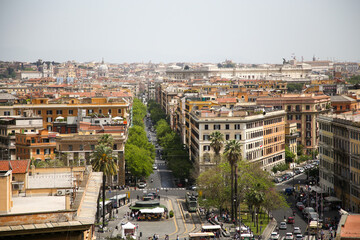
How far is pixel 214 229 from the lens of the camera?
6594cm

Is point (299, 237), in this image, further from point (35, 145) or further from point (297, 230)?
point (35, 145)

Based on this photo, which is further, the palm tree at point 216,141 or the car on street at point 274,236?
the palm tree at point 216,141

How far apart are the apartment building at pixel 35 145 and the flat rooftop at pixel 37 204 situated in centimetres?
6112

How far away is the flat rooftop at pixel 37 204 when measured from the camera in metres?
21.8

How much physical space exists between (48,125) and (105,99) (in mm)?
20328

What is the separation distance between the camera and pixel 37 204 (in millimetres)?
23875

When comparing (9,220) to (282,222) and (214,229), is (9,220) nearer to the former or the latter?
(214,229)

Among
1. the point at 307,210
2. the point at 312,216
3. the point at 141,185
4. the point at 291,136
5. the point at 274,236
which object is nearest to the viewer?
the point at 274,236

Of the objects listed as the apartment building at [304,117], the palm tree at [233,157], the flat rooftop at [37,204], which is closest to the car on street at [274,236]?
the palm tree at [233,157]

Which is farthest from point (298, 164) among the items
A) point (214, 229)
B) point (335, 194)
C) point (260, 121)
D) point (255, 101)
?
point (214, 229)

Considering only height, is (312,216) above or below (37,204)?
below

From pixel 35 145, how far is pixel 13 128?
8334 mm

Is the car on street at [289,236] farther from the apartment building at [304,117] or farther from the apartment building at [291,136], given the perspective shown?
the apartment building at [304,117]

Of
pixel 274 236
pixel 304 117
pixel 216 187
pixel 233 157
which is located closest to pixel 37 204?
pixel 274 236
